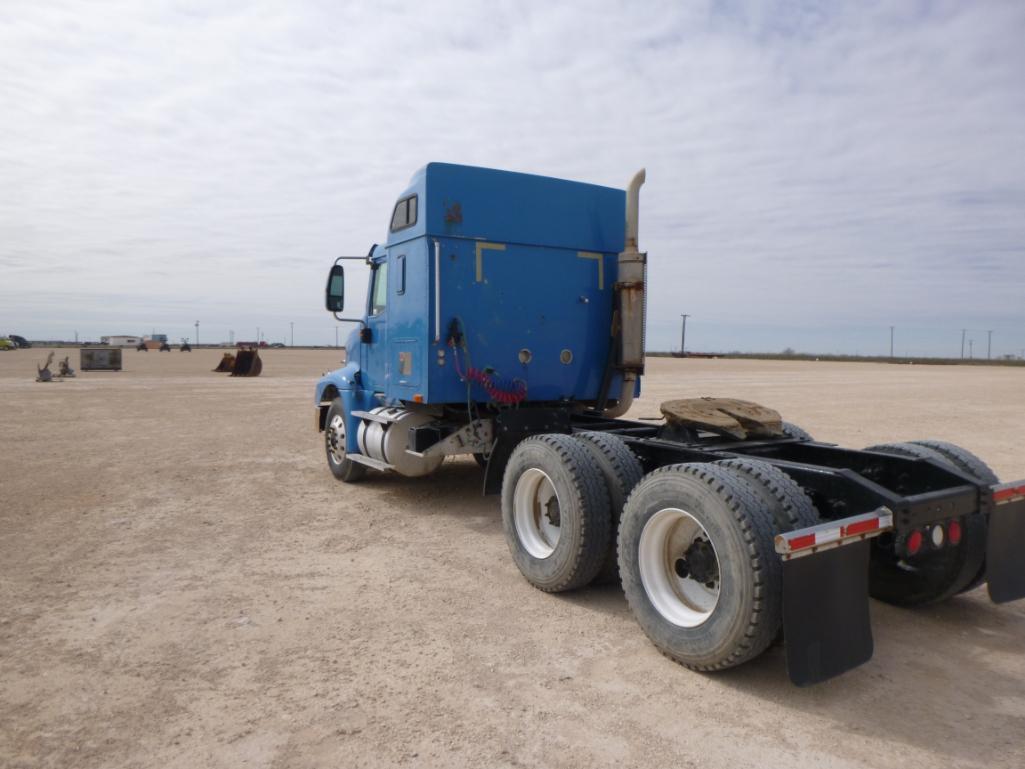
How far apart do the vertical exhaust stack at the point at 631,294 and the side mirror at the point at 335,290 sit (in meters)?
3.35

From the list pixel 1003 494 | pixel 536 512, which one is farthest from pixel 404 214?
pixel 1003 494

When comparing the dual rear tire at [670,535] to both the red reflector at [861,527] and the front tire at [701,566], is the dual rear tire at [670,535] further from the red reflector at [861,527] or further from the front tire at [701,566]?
the red reflector at [861,527]

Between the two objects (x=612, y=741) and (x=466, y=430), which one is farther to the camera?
(x=466, y=430)

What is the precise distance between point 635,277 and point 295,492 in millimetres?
4366

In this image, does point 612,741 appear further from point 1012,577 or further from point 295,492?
point 295,492

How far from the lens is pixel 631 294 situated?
749 centimetres

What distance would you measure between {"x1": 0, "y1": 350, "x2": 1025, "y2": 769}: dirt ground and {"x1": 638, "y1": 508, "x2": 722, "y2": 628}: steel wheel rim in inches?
11.9

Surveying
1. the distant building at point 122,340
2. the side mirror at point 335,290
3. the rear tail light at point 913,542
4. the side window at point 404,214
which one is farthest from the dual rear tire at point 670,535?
the distant building at point 122,340

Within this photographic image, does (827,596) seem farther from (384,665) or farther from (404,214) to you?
(404,214)

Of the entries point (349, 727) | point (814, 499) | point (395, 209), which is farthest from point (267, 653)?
point (395, 209)

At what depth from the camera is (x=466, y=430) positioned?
24.2 feet

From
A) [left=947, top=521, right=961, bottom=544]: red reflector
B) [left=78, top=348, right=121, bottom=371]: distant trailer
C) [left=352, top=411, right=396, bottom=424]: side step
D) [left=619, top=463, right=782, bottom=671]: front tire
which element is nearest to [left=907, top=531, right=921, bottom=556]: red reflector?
→ [left=947, top=521, right=961, bottom=544]: red reflector

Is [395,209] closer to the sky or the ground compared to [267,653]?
closer to the sky

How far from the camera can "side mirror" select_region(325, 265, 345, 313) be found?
29.2 ft
